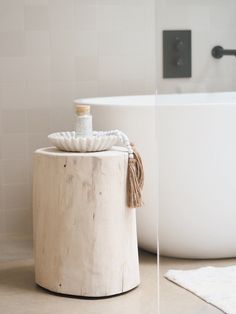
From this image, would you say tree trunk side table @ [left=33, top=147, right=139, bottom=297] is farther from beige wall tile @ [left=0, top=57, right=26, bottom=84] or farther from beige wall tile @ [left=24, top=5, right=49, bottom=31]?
beige wall tile @ [left=24, top=5, right=49, bottom=31]

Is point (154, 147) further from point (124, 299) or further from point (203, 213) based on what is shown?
point (124, 299)

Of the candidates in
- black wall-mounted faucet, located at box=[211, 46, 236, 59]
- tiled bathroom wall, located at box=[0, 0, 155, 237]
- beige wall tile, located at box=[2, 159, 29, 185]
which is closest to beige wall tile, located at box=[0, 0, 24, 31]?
tiled bathroom wall, located at box=[0, 0, 155, 237]

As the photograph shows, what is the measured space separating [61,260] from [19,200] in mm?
1132

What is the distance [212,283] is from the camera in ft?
7.51

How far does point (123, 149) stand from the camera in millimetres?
2635

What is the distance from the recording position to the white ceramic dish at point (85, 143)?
98.8 inches

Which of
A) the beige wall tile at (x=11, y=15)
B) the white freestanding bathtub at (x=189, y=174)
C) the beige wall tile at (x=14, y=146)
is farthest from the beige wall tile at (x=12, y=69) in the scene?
the white freestanding bathtub at (x=189, y=174)

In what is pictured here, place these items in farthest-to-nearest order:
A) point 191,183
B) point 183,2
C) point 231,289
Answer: point 191,183
point 231,289
point 183,2

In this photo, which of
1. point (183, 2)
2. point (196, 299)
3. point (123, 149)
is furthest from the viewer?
point (123, 149)

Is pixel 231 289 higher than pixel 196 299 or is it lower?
higher

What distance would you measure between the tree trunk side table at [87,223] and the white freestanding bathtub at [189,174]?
34cm

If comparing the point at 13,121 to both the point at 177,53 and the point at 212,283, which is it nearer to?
the point at 212,283

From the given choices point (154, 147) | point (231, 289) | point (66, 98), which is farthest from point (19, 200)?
point (231, 289)

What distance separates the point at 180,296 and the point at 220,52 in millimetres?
1090
